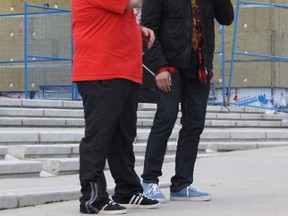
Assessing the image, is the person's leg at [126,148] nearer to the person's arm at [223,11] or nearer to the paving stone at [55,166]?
the person's arm at [223,11]

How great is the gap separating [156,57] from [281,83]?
38.6ft

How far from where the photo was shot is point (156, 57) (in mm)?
6316

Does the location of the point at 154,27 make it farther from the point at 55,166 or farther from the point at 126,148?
the point at 55,166

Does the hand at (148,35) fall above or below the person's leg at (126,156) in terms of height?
above

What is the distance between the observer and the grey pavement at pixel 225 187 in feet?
19.2

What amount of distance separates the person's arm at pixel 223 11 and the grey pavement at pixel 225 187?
1331mm

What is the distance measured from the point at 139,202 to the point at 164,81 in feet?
2.94

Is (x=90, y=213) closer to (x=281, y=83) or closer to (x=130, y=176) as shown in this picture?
(x=130, y=176)

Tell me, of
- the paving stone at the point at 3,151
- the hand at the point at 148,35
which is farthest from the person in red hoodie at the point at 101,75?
the paving stone at the point at 3,151

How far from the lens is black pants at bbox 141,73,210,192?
6336mm

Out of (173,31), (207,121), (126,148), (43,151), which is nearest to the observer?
(126,148)

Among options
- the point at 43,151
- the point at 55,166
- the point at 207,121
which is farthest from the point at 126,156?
the point at 207,121

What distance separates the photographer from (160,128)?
6.33 metres

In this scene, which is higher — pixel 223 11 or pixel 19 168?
pixel 223 11
